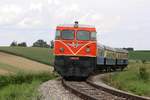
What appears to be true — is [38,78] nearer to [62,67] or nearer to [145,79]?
[62,67]

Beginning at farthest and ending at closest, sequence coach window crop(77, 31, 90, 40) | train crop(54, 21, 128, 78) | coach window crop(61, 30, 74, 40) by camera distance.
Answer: coach window crop(77, 31, 90, 40)
coach window crop(61, 30, 74, 40)
train crop(54, 21, 128, 78)

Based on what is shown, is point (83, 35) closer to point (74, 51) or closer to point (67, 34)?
point (67, 34)

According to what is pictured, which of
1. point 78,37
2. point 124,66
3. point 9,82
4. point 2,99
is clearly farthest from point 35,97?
point 124,66

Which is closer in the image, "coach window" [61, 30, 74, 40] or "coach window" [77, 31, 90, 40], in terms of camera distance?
"coach window" [61, 30, 74, 40]

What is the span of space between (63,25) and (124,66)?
92.9 ft

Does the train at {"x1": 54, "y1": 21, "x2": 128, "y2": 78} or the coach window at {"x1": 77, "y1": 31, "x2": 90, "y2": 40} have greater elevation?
the coach window at {"x1": 77, "y1": 31, "x2": 90, "y2": 40}

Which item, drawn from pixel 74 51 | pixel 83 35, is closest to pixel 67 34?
pixel 83 35

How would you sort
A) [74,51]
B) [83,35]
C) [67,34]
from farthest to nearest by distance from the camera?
[83,35] → [67,34] → [74,51]

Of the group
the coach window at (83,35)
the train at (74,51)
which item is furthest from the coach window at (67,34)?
the coach window at (83,35)

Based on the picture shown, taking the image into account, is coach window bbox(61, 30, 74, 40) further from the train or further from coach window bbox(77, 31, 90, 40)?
coach window bbox(77, 31, 90, 40)

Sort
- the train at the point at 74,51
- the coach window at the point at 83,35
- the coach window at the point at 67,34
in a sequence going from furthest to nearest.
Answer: the coach window at the point at 83,35
the coach window at the point at 67,34
the train at the point at 74,51

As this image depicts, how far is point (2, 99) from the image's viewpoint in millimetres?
16469

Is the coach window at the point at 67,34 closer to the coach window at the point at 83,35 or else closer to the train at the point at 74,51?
the train at the point at 74,51

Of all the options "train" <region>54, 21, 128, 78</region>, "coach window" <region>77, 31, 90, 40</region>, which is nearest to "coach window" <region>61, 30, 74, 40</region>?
"train" <region>54, 21, 128, 78</region>
